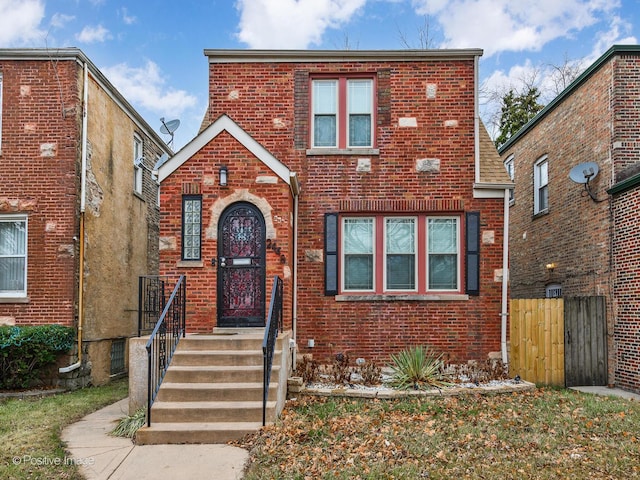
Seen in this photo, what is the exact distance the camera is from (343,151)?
10062 millimetres

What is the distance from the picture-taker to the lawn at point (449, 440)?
507cm

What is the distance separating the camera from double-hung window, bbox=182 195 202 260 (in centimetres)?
888

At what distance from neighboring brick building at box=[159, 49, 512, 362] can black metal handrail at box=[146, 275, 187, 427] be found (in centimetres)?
213

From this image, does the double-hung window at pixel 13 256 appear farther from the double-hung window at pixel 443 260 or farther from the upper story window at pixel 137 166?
the double-hung window at pixel 443 260

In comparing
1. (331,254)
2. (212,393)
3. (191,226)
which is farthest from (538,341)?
(191,226)

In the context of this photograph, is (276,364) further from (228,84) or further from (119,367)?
(119,367)

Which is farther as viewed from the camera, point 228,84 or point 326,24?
point 326,24

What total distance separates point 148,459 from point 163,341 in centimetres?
172

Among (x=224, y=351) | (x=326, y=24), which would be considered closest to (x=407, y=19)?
(x=326, y=24)

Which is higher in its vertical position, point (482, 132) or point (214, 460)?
point (482, 132)

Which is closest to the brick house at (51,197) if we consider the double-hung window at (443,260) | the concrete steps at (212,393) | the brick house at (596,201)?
the concrete steps at (212,393)

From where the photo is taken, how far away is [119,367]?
1234cm

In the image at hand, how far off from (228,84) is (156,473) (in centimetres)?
739

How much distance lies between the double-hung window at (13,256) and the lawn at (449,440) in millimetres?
6223
